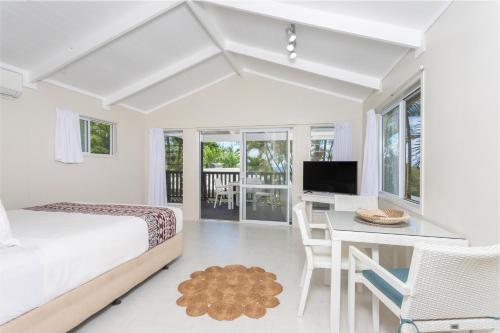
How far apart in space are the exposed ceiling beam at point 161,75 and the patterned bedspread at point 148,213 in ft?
7.04

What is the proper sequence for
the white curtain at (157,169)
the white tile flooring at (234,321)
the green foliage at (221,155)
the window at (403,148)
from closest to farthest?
the white tile flooring at (234,321)
the window at (403,148)
the white curtain at (157,169)
the green foliage at (221,155)

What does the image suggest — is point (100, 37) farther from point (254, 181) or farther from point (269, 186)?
point (269, 186)

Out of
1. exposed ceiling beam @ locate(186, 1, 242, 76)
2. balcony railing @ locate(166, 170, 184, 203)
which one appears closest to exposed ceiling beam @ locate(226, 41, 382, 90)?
exposed ceiling beam @ locate(186, 1, 242, 76)

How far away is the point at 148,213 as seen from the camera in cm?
272

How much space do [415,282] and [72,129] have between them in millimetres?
4453

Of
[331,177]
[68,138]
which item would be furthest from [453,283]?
[68,138]

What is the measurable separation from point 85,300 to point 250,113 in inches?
160

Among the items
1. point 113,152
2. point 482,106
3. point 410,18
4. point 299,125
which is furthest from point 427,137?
point 113,152

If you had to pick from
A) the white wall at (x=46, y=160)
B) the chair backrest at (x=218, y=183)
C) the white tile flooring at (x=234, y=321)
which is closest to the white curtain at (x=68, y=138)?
the white wall at (x=46, y=160)

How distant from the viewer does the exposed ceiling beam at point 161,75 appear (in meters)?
4.12

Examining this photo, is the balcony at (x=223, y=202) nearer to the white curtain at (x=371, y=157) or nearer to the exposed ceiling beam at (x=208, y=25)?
the white curtain at (x=371, y=157)

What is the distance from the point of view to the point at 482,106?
1496 millimetres

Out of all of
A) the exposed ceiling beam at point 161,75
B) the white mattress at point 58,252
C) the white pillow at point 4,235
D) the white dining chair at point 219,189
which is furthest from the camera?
the white dining chair at point 219,189

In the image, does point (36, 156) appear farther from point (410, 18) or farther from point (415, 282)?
point (410, 18)
